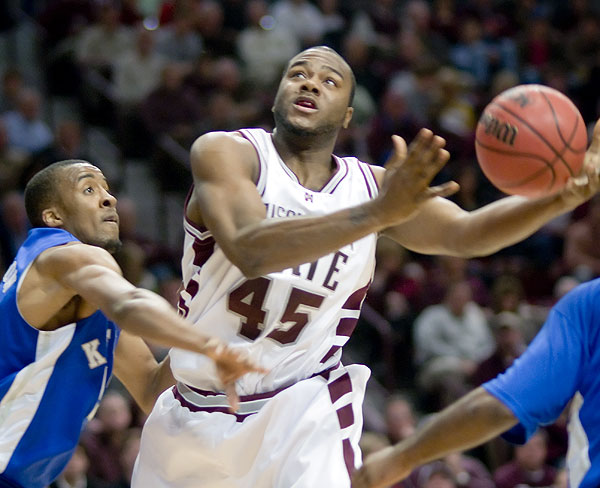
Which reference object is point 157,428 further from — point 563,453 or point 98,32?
point 98,32

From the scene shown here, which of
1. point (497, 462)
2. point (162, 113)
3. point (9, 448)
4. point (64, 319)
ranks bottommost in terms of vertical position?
point (497, 462)

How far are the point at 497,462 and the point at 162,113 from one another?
18.2ft

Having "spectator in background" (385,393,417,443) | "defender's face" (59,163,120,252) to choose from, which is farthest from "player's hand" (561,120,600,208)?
"spectator in background" (385,393,417,443)

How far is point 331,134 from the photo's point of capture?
4688mm

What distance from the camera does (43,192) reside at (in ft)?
16.1

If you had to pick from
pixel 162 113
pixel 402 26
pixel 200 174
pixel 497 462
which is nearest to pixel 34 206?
pixel 200 174

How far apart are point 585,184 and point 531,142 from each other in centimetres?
26

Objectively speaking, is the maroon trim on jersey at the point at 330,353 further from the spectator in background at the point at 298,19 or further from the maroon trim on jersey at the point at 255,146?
the spectator in background at the point at 298,19

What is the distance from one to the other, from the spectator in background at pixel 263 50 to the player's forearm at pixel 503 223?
8945 millimetres

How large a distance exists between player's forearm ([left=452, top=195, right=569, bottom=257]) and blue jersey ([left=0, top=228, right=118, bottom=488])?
1689 mm

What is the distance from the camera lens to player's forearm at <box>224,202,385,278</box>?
3.84m

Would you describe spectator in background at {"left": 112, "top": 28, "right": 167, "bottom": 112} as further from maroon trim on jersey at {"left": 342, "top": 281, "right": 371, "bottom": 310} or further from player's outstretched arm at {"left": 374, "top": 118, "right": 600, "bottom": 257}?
maroon trim on jersey at {"left": 342, "top": 281, "right": 371, "bottom": 310}

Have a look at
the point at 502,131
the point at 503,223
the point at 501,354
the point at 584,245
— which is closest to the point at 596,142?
the point at 502,131

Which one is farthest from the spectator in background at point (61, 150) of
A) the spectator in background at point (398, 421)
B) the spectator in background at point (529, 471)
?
the spectator in background at point (529, 471)
